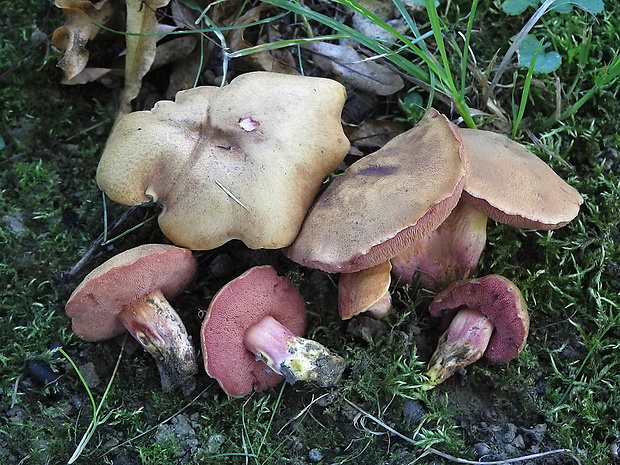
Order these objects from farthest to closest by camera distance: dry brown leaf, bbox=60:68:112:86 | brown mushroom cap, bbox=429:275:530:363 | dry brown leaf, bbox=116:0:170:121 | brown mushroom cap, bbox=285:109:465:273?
dry brown leaf, bbox=60:68:112:86, dry brown leaf, bbox=116:0:170:121, brown mushroom cap, bbox=429:275:530:363, brown mushroom cap, bbox=285:109:465:273

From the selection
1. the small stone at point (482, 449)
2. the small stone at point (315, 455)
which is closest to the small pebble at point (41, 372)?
the small stone at point (315, 455)

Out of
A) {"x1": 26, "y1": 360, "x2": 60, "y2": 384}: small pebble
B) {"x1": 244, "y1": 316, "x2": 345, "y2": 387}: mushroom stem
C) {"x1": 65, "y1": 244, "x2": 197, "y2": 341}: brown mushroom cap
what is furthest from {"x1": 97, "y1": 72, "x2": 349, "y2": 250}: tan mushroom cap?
{"x1": 26, "y1": 360, "x2": 60, "y2": 384}: small pebble

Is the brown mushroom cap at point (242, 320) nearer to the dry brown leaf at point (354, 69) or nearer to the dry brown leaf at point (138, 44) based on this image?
the dry brown leaf at point (354, 69)

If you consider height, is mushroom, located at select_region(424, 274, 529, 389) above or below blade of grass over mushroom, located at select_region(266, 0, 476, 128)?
below

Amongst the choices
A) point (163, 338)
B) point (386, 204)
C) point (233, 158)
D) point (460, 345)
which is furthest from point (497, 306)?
point (163, 338)

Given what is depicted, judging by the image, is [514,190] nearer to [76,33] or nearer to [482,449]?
[482,449]

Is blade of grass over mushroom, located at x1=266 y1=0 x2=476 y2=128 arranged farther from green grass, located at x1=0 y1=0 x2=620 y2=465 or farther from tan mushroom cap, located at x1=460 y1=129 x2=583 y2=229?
tan mushroom cap, located at x1=460 y1=129 x2=583 y2=229

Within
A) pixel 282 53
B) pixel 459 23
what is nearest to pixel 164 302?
pixel 282 53
